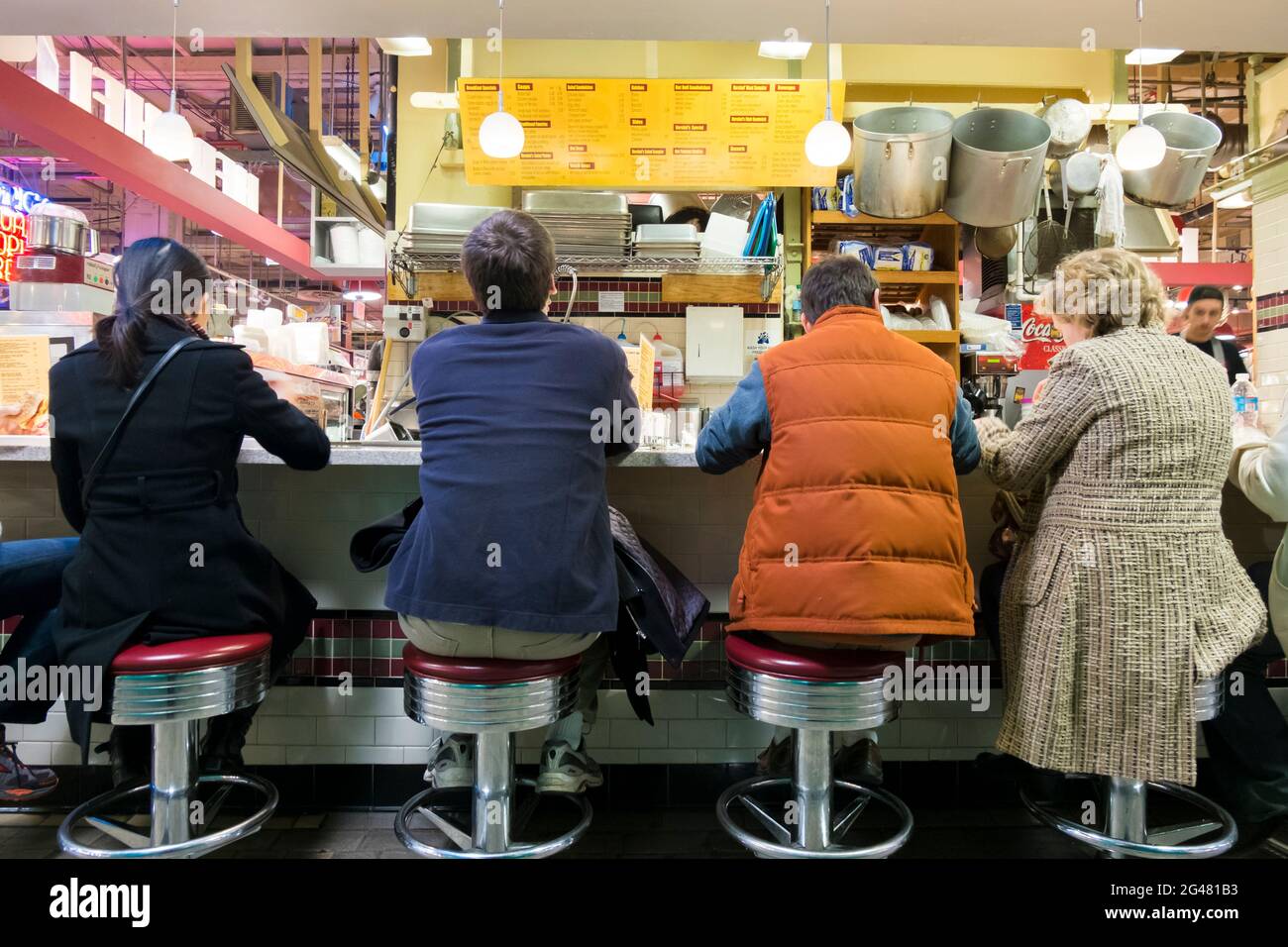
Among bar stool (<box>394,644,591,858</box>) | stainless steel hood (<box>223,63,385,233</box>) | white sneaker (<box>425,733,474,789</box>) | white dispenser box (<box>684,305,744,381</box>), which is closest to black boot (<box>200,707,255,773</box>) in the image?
white sneaker (<box>425,733,474,789</box>)

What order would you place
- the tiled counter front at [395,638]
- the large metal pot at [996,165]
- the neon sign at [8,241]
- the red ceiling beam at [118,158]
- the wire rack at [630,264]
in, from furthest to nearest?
the neon sign at [8,241]
the red ceiling beam at [118,158]
the wire rack at [630,264]
the large metal pot at [996,165]
the tiled counter front at [395,638]

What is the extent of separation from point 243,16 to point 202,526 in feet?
9.65

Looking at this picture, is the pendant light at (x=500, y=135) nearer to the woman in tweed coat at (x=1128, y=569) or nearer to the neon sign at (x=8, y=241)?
the woman in tweed coat at (x=1128, y=569)

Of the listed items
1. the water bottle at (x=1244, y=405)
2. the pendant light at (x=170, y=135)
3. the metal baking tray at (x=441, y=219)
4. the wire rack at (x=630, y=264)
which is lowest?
the water bottle at (x=1244, y=405)

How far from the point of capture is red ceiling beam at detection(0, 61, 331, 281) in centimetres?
490

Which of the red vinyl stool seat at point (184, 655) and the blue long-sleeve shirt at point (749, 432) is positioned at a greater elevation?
the blue long-sleeve shirt at point (749, 432)

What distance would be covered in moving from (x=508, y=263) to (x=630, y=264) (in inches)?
80.8

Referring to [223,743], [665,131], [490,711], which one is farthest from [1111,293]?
[223,743]

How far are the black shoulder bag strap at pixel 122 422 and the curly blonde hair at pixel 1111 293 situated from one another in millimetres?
2229

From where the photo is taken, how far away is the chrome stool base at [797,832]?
171 cm

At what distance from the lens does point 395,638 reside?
247 cm

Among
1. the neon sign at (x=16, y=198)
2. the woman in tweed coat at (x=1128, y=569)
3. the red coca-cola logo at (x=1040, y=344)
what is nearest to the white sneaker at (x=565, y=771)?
the woman in tweed coat at (x=1128, y=569)

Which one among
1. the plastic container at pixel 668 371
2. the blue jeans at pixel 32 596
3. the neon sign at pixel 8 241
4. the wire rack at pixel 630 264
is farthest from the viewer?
the neon sign at pixel 8 241

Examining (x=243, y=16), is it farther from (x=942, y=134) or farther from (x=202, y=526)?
(x=942, y=134)
